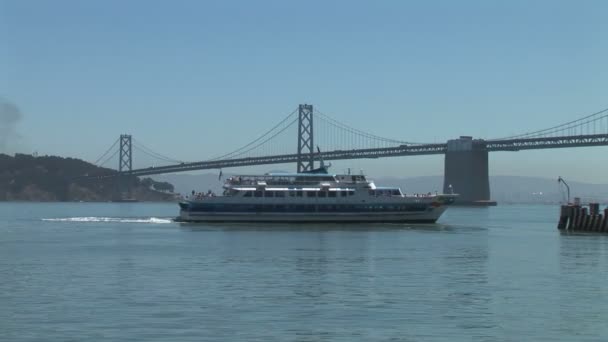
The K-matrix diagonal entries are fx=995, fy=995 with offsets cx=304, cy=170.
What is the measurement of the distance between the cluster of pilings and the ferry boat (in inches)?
291

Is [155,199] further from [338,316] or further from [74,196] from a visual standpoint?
[338,316]

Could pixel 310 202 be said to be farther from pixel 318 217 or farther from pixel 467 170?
pixel 467 170

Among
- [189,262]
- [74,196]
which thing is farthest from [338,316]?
[74,196]

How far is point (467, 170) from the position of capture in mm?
112062

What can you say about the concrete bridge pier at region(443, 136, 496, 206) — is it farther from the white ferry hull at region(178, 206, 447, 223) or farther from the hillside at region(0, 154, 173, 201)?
the hillside at region(0, 154, 173, 201)

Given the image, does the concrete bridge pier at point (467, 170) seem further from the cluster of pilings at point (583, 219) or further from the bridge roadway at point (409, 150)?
the cluster of pilings at point (583, 219)

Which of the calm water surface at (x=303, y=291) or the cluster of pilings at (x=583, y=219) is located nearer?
the calm water surface at (x=303, y=291)

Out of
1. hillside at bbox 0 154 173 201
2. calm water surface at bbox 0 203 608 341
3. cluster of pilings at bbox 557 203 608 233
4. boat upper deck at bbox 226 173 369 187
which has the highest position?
hillside at bbox 0 154 173 201

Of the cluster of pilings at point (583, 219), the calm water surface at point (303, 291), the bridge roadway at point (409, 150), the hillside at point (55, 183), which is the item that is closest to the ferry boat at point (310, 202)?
the cluster of pilings at point (583, 219)

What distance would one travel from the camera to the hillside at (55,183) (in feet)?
506

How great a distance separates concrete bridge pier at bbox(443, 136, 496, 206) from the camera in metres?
111

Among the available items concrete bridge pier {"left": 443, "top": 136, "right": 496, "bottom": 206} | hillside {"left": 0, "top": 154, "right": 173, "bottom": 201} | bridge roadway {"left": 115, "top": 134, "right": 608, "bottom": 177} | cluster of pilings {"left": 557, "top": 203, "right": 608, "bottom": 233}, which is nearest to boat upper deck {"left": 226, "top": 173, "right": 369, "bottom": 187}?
cluster of pilings {"left": 557, "top": 203, "right": 608, "bottom": 233}

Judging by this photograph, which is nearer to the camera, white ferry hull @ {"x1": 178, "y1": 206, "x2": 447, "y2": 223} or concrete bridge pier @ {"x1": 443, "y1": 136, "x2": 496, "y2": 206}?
white ferry hull @ {"x1": 178, "y1": 206, "x2": 447, "y2": 223}

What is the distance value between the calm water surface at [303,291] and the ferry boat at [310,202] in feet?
50.0
